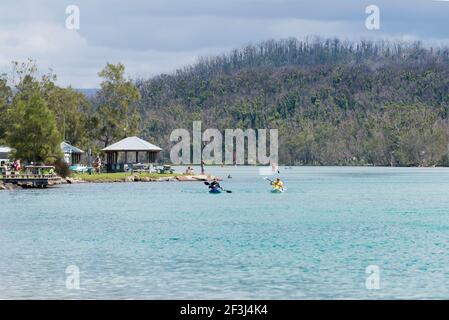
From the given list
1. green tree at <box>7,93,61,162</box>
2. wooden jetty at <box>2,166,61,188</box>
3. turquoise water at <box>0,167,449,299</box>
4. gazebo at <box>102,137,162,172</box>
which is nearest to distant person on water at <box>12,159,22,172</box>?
wooden jetty at <box>2,166,61,188</box>

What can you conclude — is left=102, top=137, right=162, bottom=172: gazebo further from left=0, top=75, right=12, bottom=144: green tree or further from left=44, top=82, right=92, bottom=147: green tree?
left=0, top=75, right=12, bottom=144: green tree

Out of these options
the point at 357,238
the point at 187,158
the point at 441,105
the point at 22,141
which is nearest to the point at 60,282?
the point at 357,238

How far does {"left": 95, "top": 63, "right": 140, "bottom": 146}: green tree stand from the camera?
73312 mm

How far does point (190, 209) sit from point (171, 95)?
130 meters

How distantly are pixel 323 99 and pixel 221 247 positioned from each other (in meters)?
139

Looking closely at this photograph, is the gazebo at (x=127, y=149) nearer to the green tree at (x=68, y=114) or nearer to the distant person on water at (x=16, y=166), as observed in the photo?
the green tree at (x=68, y=114)

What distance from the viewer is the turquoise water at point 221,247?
1620 centimetres

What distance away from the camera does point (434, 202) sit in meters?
46.4

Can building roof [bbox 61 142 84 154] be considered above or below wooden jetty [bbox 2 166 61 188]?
above

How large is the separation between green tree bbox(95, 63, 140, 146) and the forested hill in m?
58.5

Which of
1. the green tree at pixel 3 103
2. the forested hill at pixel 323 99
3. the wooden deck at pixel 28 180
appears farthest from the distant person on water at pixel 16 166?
the forested hill at pixel 323 99

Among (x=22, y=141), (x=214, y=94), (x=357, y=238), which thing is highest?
(x=214, y=94)

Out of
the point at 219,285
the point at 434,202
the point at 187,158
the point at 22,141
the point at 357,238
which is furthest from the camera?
the point at 187,158

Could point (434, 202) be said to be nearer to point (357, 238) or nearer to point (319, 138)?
point (357, 238)
